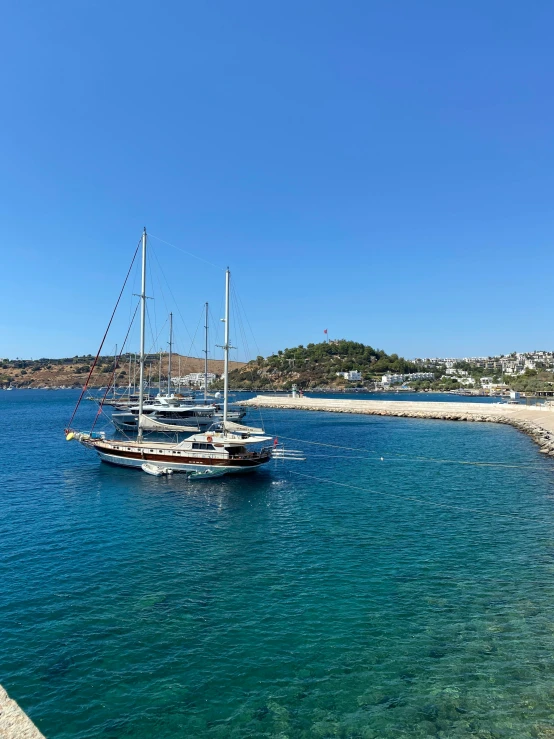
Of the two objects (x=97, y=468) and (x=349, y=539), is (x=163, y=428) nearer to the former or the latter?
(x=97, y=468)

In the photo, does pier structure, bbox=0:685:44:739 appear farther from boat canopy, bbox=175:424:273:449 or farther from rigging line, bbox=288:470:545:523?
boat canopy, bbox=175:424:273:449

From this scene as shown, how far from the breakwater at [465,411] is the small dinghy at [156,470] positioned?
127 ft

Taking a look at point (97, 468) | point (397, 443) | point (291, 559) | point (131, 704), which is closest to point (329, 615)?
point (291, 559)

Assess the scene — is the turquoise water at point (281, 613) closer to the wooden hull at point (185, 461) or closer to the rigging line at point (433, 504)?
the rigging line at point (433, 504)

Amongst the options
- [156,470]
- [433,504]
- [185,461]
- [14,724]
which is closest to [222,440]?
[185,461]

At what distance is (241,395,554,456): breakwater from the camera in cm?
6747

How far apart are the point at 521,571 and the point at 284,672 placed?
11.8 meters

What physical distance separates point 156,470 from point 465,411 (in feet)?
257

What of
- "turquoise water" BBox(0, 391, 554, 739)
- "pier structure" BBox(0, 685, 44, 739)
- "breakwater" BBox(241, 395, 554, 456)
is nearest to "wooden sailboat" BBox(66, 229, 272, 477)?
"turquoise water" BBox(0, 391, 554, 739)

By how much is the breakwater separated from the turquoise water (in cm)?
3277

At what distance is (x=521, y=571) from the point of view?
63.2 feet

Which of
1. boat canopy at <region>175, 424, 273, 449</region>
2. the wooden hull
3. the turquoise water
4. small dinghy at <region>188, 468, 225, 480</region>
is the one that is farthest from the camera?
boat canopy at <region>175, 424, 273, 449</region>

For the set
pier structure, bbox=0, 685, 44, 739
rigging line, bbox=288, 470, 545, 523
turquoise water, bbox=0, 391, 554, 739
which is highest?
pier structure, bbox=0, 685, 44, 739

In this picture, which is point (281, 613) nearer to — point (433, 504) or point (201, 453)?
point (433, 504)
